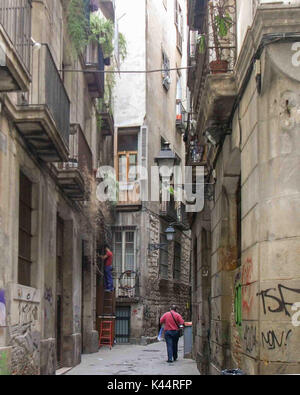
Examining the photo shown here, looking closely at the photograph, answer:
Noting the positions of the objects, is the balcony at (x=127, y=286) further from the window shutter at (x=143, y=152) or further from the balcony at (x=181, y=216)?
the balcony at (x=181, y=216)

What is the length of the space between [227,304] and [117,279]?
15.4m

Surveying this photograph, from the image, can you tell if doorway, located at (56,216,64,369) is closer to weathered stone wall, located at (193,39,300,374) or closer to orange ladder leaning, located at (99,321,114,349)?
orange ladder leaning, located at (99,321,114,349)

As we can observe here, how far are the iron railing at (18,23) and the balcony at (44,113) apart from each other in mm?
722

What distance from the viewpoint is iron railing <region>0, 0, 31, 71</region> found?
9812 millimetres

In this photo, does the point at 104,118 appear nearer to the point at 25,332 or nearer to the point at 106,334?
the point at 106,334

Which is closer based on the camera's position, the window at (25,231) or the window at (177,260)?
the window at (25,231)

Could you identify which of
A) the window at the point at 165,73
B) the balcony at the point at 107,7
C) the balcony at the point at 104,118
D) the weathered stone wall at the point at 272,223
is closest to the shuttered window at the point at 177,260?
the window at the point at 165,73

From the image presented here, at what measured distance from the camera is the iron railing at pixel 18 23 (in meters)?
9.81

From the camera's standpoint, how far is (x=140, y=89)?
28.4 metres

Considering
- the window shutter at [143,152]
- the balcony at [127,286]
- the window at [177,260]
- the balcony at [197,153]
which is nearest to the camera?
the balcony at [197,153]

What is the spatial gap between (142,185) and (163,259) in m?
3.83

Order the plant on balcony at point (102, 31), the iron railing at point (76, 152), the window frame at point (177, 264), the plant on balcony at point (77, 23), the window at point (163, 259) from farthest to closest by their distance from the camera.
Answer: the window frame at point (177, 264) < the window at point (163, 259) < the plant on balcony at point (102, 31) < the plant on balcony at point (77, 23) < the iron railing at point (76, 152)

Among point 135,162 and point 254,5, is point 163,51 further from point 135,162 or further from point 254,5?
point 254,5

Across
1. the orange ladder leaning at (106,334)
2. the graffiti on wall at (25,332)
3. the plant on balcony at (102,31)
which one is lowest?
the orange ladder leaning at (106,334)
